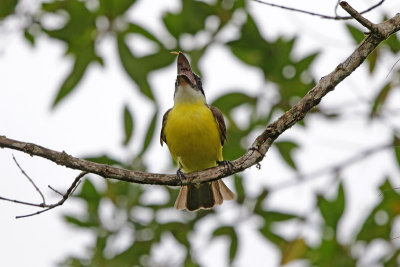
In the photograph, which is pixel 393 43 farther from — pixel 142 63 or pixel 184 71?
pixel 142 63

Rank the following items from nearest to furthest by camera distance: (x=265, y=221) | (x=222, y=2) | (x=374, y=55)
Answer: (x=374, y=55), (x=222, y=2), (x=265, y=221)

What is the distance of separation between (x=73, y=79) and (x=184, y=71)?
908mm

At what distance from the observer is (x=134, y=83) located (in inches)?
192

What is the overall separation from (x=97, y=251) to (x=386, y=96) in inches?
94.3

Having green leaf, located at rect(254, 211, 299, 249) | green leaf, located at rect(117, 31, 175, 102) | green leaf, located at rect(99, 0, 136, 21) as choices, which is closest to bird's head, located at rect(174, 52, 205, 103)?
green leaf, located at rect(117, 31, 175, 102)

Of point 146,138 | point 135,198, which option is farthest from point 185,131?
point 135,198

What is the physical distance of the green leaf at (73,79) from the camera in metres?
5.00

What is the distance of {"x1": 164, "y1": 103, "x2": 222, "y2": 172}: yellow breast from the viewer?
477cm

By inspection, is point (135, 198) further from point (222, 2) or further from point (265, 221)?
point (222, 2)

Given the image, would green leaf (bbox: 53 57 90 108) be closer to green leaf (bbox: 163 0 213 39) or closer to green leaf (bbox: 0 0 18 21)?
green leaf (bbox: 0 0 18 21)

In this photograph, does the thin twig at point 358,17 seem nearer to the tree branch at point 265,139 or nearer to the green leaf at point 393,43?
the tree branch at point 265,139

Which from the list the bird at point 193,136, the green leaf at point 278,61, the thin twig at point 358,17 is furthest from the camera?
the green leaf at point 278,61

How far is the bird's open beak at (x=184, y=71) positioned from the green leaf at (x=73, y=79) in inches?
28.3

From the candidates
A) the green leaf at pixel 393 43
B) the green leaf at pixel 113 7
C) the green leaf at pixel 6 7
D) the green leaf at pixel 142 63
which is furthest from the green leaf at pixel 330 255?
the green leaf at pixel 6 7
